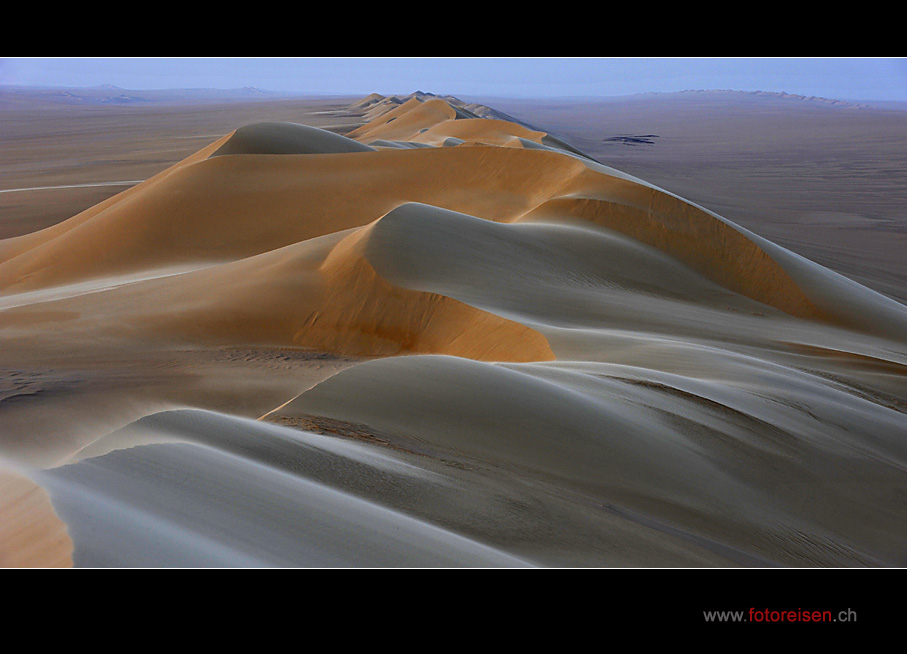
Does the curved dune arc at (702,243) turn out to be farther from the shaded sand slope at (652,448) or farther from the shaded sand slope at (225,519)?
the shaded sand slope at (225,519)

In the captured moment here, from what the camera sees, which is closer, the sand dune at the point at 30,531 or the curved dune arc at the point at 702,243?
the sand dune at the point at 30,531

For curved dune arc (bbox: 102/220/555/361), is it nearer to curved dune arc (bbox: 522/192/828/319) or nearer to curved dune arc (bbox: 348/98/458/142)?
curved dune arc (bbox: 522/192/828/319)

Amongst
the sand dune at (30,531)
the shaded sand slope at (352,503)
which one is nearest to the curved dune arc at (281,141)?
the shaded sand slope at (352,503)

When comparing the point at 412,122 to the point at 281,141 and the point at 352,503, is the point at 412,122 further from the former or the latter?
the point at 352,503

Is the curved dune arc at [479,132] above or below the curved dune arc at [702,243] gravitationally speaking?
above

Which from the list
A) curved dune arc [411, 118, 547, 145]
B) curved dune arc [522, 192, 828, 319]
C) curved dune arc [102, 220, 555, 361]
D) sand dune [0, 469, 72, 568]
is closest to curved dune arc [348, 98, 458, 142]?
curved dune arc [411, 118, 547, 145]

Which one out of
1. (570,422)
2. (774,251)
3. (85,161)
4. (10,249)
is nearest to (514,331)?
(570,422)

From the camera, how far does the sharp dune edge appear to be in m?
2.51

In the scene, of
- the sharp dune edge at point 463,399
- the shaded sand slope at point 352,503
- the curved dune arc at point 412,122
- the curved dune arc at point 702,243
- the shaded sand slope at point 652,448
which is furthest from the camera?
the curved dune arc at point 412,122

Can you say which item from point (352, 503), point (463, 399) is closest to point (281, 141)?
point (463, 399)

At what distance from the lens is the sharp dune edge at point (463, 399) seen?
8.23 feet

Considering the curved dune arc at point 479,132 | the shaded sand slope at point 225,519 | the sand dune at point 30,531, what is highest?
the curved dune arc at point 479,132
